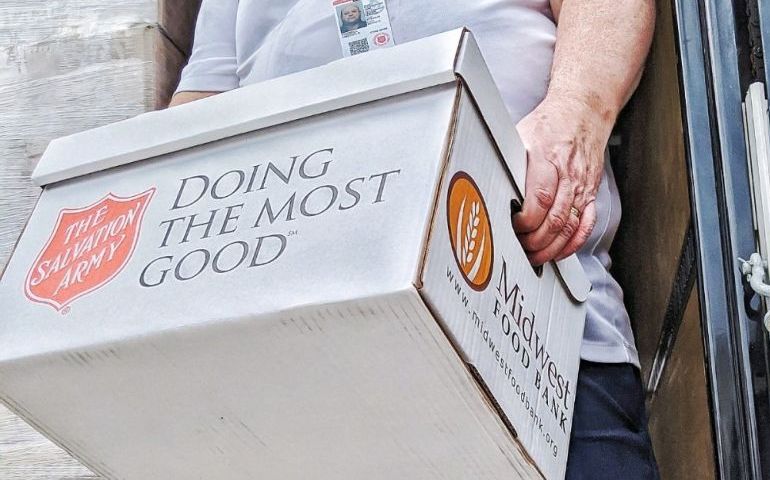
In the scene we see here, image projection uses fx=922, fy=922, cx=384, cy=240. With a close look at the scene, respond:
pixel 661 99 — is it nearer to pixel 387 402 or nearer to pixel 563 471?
pixel 563 471

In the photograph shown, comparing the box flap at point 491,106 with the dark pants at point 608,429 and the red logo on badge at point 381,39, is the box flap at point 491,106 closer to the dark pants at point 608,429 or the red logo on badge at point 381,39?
the dark pants at point 608,429

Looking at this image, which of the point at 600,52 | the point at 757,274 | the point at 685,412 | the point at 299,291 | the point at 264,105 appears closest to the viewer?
the point at 299,291

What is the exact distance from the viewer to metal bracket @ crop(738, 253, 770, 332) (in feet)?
2.38

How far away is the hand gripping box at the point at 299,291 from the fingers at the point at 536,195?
0.06ft

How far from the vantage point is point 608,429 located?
83cm

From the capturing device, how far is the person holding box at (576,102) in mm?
758

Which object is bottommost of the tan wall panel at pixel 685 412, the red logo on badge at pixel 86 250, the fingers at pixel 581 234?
the tan wall panel at pixel 685 412

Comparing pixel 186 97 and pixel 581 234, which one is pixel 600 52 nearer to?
pixel 581 234

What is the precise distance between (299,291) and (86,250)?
198 millimetres

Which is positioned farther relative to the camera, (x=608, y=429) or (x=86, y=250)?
(x=608, y=429)

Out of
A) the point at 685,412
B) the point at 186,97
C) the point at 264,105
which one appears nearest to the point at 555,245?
the point at 264,105

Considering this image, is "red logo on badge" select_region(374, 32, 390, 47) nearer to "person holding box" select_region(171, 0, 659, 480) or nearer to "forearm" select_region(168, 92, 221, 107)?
"person holding box" select_region(171, 0, 659, 480)

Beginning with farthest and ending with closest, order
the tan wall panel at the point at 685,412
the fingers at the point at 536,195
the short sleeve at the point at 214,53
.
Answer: the short sleeve at the point at 214,53
the tan wall panel at the point at 685,412
the fingers at the point at 536,195

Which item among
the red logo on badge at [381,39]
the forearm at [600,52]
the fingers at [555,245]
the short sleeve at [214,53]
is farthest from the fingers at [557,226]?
the short sleeve at [214,53]
